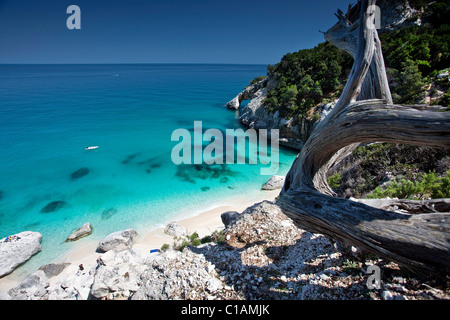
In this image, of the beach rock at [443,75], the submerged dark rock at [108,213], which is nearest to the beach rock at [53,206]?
the submerged dark rock at [108,213]

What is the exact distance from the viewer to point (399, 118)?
2.26 meters

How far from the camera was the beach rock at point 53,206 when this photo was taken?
15437 mm

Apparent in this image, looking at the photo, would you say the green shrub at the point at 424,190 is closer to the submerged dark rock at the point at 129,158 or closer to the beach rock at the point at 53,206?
the beach rock at the point at 53,206

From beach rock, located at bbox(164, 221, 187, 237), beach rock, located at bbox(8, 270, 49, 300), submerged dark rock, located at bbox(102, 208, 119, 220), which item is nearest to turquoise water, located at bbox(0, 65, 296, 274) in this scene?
submerged dark rock, located at bbox(102, 208, 119, 220)

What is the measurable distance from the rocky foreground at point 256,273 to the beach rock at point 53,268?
61.3 inches

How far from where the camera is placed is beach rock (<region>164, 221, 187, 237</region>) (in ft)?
40.6

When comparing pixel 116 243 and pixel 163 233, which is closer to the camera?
pixel 116 243

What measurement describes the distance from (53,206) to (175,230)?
10695mm

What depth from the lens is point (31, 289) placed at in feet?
29.1

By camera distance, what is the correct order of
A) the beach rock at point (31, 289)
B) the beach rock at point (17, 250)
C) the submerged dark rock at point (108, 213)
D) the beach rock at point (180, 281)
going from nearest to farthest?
the beach rock at point (180, 281) < the beach rock at point (31, 289) < the beach rock at point (17, 250) < the submerged dark rock at point (108, 213)

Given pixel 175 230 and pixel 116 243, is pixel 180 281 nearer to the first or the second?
pixel 175 230

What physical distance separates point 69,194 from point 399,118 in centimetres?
2144

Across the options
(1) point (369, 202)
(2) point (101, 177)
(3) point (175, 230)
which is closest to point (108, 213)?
(3) point (175, 230)
